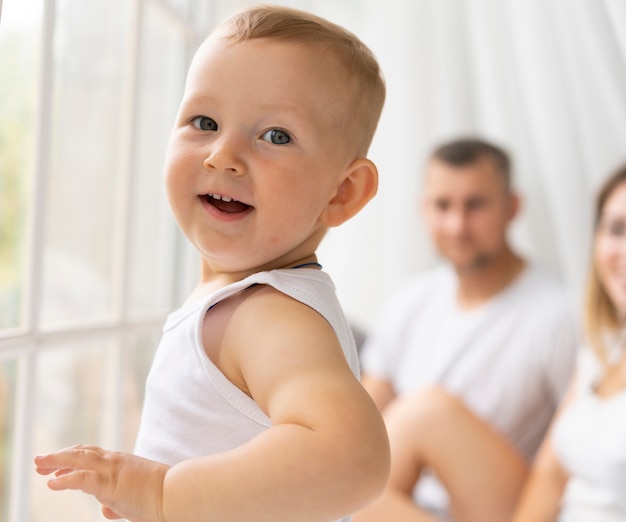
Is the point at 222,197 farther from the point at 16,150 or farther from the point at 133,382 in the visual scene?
the point at 133,382

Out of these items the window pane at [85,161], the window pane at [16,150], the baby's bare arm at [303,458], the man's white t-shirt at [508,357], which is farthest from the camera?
the man's white t-shirt at [508,357]

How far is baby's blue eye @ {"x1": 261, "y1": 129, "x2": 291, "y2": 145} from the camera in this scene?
616 mm

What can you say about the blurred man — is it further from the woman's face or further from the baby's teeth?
the baby's teeth

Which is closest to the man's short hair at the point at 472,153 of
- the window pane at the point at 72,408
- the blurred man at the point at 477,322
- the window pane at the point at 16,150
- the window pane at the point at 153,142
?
the blurred man at the point at 477,322

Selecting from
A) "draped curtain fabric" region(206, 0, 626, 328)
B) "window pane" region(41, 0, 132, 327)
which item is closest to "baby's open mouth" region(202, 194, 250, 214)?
"window pane" region(41, 0, 132, 327)

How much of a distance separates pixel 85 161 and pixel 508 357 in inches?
51.7

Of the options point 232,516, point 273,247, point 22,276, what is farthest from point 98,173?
point 232,516

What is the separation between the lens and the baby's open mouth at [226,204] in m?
0.64

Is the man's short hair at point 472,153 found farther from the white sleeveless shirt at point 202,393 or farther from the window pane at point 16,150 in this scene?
the white sleeveless shirt at point 202,393

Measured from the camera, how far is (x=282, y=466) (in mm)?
504

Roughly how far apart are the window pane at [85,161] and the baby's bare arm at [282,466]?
1.91ft

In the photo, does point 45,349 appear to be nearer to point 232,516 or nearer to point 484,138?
point 232,516

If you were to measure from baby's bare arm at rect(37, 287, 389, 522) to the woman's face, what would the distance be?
4.91 feet

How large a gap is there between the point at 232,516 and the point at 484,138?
1.96 m
